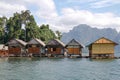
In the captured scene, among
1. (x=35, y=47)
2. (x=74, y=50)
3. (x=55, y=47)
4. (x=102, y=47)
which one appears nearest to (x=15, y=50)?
(x=35, y=47)

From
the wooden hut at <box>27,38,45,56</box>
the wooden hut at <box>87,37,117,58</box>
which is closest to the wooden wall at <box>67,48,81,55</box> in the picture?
the wooden hut at <box>87,37,117,58</box>

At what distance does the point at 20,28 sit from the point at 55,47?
20.4 metres

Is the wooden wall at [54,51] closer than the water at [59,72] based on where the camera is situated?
No

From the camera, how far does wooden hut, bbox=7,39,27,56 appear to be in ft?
285

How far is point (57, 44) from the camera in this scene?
84.1m

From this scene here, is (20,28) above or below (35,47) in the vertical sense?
above

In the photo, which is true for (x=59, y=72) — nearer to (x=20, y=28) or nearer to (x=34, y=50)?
(x=34, y=50)

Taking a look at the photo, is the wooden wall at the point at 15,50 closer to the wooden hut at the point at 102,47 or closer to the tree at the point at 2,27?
the tree at the point at 2,27

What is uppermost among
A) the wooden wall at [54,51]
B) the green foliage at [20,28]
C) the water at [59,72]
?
the green foliage at [20,28]

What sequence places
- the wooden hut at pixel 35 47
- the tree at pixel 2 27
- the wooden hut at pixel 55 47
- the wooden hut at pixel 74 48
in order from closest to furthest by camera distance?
the wooden hut at pixel 74 48 → the wooden hut at pixel 55 47 → the wooden hut at pixel 35 47 → the tree at pixel 2 27

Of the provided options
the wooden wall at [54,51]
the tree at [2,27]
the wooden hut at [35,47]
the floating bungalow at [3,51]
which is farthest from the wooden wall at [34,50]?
Result: the tree at [2,27]

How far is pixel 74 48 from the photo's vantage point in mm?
83562

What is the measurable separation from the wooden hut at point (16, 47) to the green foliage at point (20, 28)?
30.9 feet

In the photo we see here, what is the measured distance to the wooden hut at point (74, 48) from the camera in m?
82.8
